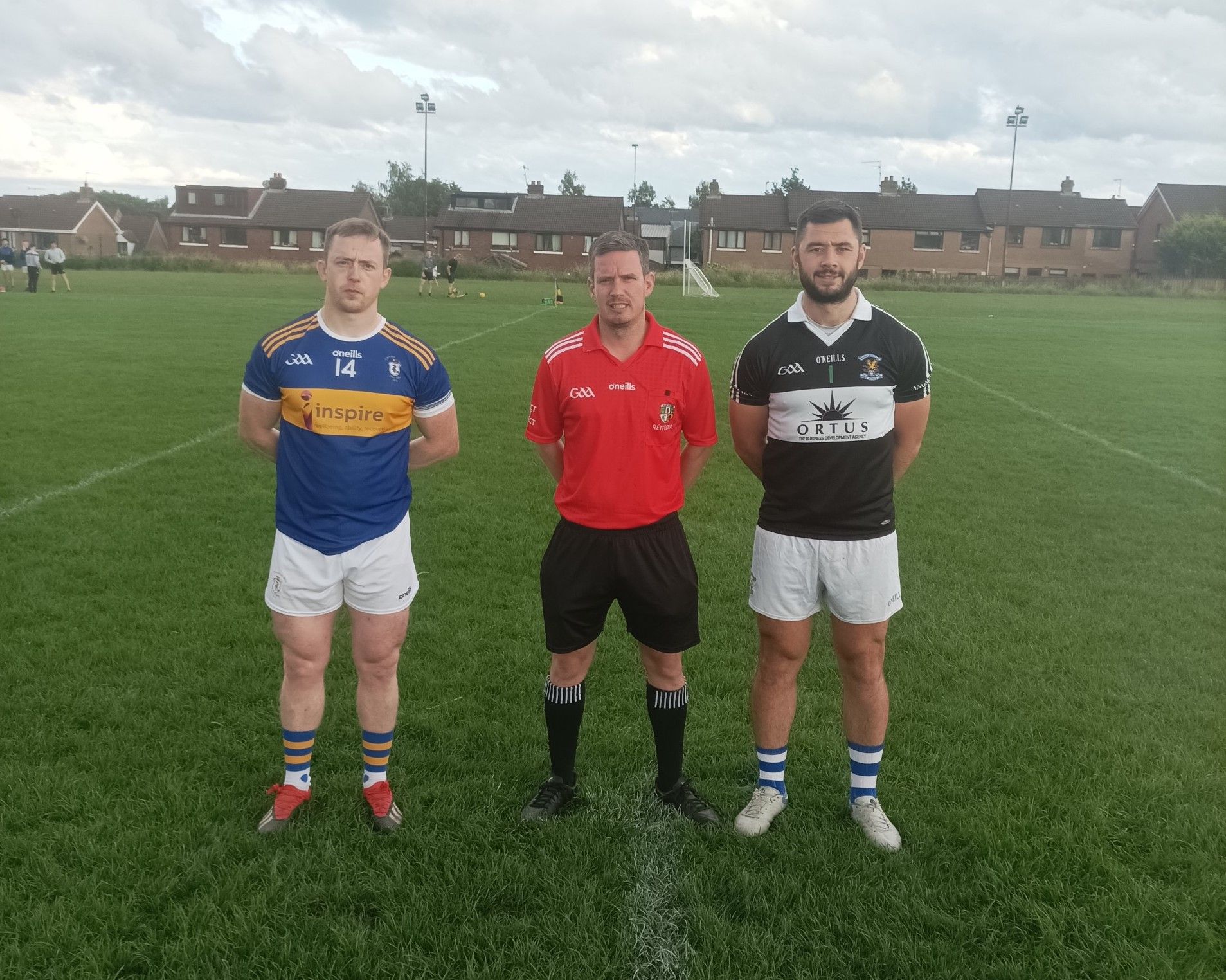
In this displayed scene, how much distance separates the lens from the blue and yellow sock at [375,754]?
142 inches

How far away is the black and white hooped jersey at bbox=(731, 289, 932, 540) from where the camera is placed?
3359mm

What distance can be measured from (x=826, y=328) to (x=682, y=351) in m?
0.52

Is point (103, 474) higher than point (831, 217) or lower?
lower

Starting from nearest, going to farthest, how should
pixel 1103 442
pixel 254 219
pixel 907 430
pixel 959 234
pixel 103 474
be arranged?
pixel 907 430 < pixel 103 474 < pixel 1103 442 < pixel 959 234 < pixel 254 219

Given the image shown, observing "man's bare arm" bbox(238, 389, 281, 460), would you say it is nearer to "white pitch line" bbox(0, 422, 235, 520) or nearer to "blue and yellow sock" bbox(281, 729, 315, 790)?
"blue and yellow sock" bbox(281, 729, 315, 790)

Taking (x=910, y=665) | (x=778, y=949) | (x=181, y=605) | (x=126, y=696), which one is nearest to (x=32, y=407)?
(x=181, y=605)

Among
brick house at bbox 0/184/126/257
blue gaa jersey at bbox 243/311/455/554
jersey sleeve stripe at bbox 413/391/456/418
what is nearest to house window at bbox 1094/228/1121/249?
jersey sleeve stripe at bbox 413/391/456/418

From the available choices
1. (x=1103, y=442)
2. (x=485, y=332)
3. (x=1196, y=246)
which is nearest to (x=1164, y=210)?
(x=1196, y=246)

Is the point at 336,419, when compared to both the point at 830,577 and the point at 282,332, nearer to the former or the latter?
the point at 282,332

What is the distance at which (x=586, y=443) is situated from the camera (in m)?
3.39

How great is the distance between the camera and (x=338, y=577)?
3.44m

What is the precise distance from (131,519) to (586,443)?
5.65m

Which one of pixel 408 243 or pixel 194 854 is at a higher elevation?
pixel 408 243

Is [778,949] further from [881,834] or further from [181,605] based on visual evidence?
[181,605]
